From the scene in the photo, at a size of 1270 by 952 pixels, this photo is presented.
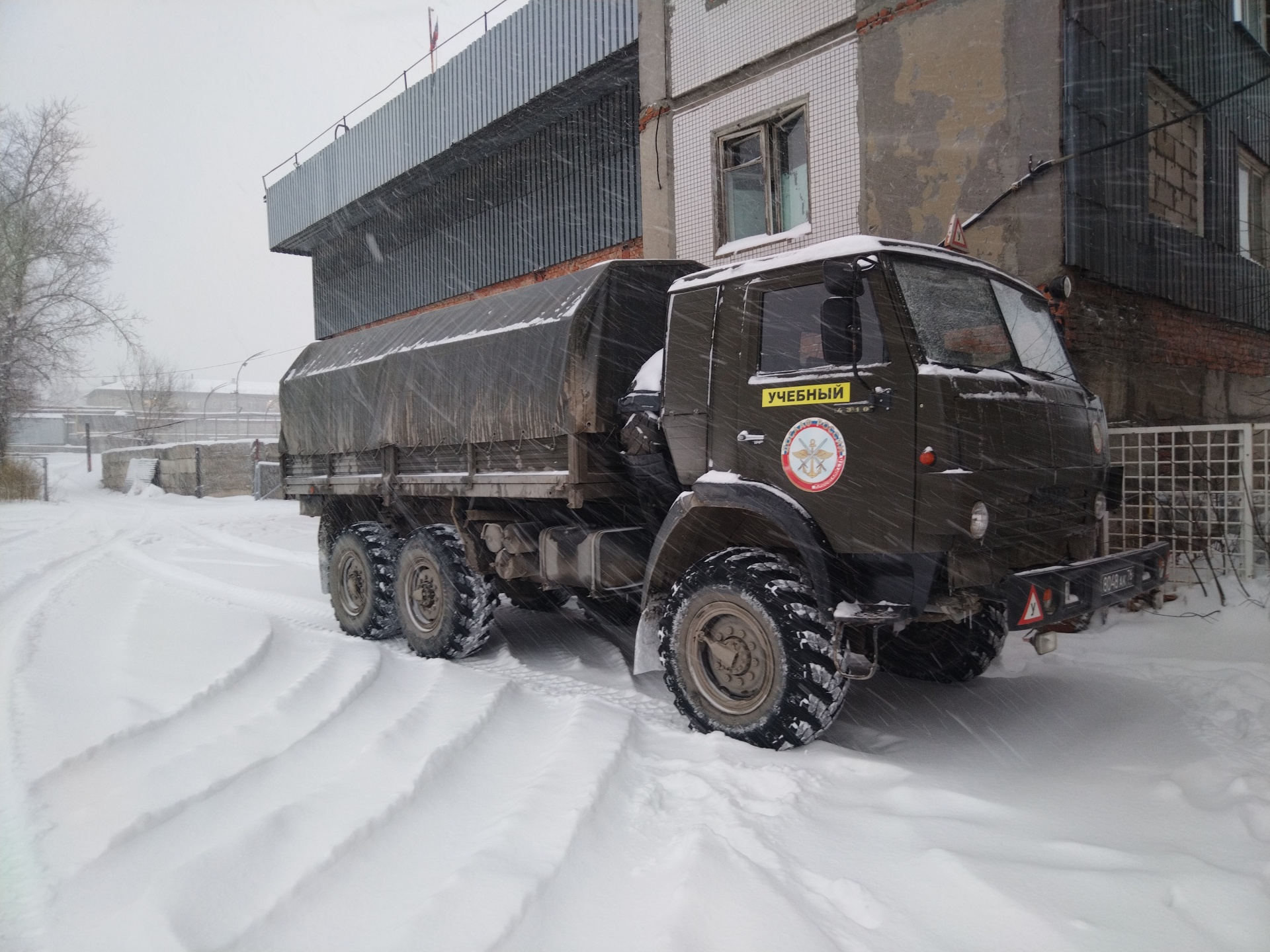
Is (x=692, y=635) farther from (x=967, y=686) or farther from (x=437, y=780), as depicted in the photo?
(x=967, y=686)

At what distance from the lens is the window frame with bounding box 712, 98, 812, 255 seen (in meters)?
9.34

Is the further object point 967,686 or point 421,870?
point 967,686

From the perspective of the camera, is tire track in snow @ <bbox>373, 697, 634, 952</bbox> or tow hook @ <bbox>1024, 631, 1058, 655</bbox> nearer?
tire track in snow @ <bbox>373, 697, 634, 952</bbox>

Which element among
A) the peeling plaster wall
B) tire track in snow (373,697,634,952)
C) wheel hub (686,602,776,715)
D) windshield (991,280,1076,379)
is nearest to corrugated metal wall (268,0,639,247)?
the peeling plaster wall

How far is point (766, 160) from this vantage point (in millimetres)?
9742

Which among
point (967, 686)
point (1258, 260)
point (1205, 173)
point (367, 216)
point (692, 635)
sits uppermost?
point (367, 216)

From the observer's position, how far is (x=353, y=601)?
752cm

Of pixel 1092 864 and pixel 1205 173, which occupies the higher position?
pixel 1205 173

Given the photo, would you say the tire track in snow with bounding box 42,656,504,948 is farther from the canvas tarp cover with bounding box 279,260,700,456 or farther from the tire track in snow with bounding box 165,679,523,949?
the canvas tarp cover with bounding box 279,260,700,456

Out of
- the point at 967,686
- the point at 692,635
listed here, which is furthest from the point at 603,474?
the point at 967,686

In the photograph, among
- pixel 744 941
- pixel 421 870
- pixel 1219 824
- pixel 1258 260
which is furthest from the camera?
pixel 1258 260

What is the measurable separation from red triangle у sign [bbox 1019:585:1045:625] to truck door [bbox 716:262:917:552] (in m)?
0.59

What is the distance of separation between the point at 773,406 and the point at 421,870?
8.95ft

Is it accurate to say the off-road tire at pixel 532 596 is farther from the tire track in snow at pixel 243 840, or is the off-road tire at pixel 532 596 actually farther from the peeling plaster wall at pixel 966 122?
the peeling plaster wall at pixel 966 122
